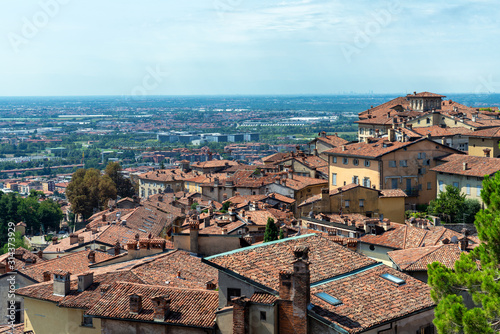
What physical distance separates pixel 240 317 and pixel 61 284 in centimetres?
615

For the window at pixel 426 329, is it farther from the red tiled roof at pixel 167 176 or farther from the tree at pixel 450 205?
the red tiled roof at pixel 167 176

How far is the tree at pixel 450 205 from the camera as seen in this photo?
36.7 meters

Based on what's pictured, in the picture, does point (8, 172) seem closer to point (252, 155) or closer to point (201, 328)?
point (252, 155)

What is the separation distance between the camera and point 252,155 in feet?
569

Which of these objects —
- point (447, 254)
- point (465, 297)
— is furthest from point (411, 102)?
point (465, 297)

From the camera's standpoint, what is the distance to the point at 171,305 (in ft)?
48.8

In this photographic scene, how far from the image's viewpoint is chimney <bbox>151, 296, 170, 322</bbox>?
569 inches

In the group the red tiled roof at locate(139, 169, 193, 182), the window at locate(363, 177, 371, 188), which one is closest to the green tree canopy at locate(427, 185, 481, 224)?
the window at locate(363, 177, 371, 188)

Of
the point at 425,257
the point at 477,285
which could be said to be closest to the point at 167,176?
the point at 425,257

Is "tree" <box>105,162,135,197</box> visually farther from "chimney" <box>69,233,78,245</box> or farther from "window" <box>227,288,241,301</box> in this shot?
"window" <box>227,288,241,301</box>

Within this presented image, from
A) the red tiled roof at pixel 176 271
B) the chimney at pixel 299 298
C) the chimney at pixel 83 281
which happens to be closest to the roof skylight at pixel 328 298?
the chimney at pixel 299 298

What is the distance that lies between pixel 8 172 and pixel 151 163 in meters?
35.7

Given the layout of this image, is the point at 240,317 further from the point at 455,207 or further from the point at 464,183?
the point at 464,183

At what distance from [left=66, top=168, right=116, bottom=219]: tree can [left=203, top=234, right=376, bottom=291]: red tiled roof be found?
181 ft
